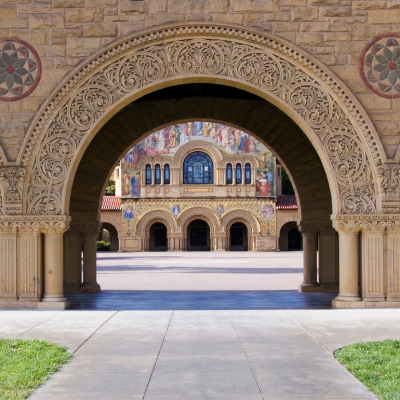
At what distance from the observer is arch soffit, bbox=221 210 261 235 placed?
172ft

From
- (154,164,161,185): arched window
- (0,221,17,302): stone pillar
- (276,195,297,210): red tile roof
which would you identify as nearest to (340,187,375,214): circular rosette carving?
(0,221,17,302): stone pillar

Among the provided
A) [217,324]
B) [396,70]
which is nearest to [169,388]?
[217,324]

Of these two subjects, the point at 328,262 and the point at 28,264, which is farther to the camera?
the point at 328,262

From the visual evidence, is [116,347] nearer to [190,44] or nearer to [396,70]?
[190,44]

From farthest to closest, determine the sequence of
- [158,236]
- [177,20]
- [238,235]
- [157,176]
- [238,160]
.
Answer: [238,235] → [158,236] → [157,176] → [238,160] → [177,20]

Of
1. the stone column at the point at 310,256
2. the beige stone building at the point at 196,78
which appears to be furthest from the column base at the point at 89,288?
the stone column at the point at 310,256

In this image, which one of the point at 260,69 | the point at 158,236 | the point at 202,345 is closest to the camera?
the point at 202,345

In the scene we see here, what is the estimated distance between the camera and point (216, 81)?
1109 cm

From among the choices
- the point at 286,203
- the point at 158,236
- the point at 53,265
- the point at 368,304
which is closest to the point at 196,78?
the point at 53,265

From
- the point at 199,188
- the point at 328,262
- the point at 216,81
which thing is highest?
the point at 216,81

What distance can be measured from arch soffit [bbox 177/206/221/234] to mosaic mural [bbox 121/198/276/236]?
0.97 ft

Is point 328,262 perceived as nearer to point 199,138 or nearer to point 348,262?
point 348,262

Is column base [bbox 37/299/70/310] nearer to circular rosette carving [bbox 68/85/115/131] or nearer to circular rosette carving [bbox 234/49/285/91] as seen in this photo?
circular rosette carving [bbox 68/85/115/131]

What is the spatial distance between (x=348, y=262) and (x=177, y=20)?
202 inches
